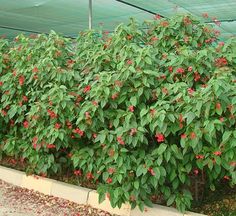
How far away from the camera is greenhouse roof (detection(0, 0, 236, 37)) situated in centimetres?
708

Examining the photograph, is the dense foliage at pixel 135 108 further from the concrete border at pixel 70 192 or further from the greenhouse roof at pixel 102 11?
the greenhouse roof at pixel 102 11

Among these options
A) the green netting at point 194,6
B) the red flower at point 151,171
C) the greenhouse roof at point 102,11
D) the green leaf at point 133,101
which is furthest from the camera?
the greenhouse roof at point 102,11

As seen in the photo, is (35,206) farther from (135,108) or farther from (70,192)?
(135,108)

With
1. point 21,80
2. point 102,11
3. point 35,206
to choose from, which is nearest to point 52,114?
point 21,80

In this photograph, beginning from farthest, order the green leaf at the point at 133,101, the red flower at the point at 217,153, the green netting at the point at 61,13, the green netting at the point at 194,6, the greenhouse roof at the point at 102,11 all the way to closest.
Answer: the green netting at the point at 61,13
the greenhouse roof at the point at 102,11
the green netting at the point at 194,6
the green leaf at the point at 133,101
the red flower at the point at 217,153

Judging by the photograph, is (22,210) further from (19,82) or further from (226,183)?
(226,183)

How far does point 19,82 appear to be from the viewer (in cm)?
361

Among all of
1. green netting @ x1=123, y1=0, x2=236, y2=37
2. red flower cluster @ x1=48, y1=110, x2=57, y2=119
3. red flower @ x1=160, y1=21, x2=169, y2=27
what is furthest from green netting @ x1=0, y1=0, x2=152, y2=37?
red flower cluster @ x1=48, y1=110, x2=57, y2=119

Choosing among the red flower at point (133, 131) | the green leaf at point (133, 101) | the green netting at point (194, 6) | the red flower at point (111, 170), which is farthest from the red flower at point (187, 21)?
the green netting at point (194, 6)

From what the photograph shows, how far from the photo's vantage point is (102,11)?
8.46 m

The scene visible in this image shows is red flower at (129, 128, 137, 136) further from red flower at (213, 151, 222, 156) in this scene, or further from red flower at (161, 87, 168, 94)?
red flower at (213, 151, 222, 156)

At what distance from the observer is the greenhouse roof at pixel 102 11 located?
23.2 feet

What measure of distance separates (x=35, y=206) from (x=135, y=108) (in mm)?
1241

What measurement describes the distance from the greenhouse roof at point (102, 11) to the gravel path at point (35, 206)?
3811 mm
